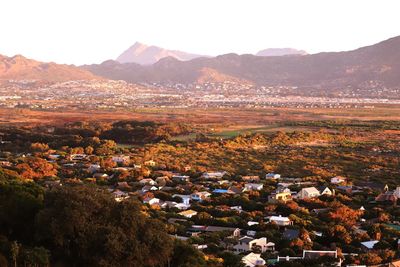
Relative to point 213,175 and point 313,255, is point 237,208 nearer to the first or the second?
point 313,255

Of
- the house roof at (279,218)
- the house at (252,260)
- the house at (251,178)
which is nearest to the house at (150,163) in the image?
the house at (251,178)

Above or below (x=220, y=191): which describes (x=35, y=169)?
above

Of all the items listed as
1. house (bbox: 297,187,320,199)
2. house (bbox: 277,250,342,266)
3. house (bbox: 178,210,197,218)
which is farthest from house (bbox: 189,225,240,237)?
house (bbox: 297,187,320,199)

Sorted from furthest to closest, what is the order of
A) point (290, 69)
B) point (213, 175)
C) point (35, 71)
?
1. point (290, 69)
2. point (35, 71)
3. point (213, 175)

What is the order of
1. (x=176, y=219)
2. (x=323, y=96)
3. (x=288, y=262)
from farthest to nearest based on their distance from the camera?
(x=323, y=96), (x=176, y=219), (x=288, y=262)

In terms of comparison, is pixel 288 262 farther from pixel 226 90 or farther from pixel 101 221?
pixel 226 90

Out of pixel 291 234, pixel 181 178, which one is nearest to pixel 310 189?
pixel 181 178

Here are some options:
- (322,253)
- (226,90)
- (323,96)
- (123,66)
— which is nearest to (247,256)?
(322,253)
